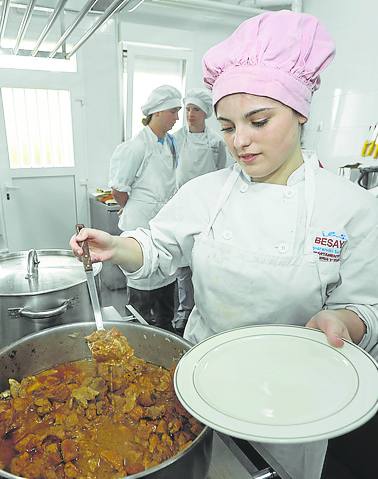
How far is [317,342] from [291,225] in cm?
31

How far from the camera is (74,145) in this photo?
4.09 m

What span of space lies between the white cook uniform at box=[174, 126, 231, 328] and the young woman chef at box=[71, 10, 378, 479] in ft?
6.81

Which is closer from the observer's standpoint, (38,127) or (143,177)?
(143,177)

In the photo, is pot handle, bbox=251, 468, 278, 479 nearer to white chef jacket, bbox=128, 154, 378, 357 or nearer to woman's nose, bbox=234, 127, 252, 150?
white chef jacket, bbox=128, 154, 378, 357

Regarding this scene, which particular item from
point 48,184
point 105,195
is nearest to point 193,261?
point 105,195

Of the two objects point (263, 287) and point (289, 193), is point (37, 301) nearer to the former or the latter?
point (263, 287)

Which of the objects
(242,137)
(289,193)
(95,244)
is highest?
(242,137)

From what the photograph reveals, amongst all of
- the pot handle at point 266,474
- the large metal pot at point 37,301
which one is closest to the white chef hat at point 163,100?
the large metal pot at point 37,301

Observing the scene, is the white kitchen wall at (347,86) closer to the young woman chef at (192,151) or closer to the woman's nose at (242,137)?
the young woman chef at (192,151)

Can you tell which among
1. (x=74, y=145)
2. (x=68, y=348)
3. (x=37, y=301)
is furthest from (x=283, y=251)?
(x=74, y=145)

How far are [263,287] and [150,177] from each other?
6.80 ft

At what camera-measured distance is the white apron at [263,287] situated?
3.30ft

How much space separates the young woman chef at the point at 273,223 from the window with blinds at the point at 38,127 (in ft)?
10.5

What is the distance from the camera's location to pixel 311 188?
3.37 ft
